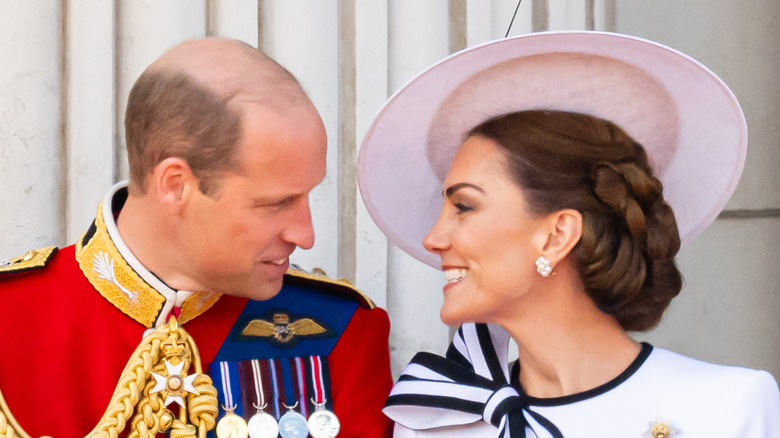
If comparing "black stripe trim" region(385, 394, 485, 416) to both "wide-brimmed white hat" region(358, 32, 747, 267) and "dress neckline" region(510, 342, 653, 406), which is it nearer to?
"dress neckline" region(510, 342, 653, 406)

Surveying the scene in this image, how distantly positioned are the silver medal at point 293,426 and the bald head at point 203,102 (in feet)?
1.55

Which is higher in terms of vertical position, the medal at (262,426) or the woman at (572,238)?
the woman at (572,238)

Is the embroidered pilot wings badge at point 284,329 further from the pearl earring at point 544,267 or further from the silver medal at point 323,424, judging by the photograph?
the pearl earring at point 544,267

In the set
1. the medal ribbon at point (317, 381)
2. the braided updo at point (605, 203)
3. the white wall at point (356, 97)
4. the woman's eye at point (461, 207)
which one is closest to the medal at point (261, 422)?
the medal ribbon at point (317, 381)

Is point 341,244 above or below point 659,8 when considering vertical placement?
below

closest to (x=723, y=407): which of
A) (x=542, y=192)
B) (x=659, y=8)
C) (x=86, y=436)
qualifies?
(x=542, y=192)

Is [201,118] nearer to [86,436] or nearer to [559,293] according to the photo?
[86,436]

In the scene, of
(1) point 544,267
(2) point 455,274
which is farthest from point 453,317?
(1) point 544,267

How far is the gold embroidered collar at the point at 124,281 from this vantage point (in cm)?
193

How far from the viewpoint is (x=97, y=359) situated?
6.30ft

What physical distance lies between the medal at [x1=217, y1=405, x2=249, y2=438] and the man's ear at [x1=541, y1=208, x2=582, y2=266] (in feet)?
2.16

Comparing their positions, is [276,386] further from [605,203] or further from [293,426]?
[605,203]

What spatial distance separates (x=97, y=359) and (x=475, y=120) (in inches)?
34.8

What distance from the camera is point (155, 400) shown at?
1.87 metres
